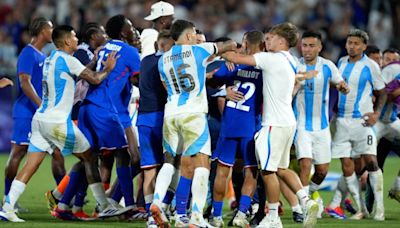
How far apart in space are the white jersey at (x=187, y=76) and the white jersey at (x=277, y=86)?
2.01ft

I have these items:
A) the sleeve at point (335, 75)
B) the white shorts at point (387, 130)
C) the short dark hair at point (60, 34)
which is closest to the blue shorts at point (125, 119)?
the short dark hair at point (60, 34)

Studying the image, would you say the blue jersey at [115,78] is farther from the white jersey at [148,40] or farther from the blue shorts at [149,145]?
the blue shorts at [149,145]

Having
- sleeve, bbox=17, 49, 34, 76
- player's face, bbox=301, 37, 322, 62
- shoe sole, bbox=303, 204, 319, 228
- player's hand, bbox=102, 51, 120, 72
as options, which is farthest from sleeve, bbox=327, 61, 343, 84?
sleeve, bbox=17, 49, 34, 76

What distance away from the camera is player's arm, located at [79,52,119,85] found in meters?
12.9

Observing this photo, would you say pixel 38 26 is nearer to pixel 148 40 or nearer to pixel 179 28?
pixel 148 40

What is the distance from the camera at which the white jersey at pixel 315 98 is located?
547 inches

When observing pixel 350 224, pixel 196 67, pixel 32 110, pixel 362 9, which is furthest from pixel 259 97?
pixel 362 9

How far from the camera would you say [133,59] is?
1328cm

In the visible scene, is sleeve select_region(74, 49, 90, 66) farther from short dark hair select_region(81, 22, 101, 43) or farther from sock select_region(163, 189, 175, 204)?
sock select_region(163, 189, 175, 204)

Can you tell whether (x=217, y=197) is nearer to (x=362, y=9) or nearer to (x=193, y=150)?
(x=193, y=150)

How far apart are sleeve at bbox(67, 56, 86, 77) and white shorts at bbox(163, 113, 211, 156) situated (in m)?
1.48

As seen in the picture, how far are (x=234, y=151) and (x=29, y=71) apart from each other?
3316 mm

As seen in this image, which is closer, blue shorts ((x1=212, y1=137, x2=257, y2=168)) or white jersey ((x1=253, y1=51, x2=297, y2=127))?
white jersey ((x1=253, y1=51, x2=297, y2=127))

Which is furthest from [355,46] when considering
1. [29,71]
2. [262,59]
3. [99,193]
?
Answer: [29,71]
